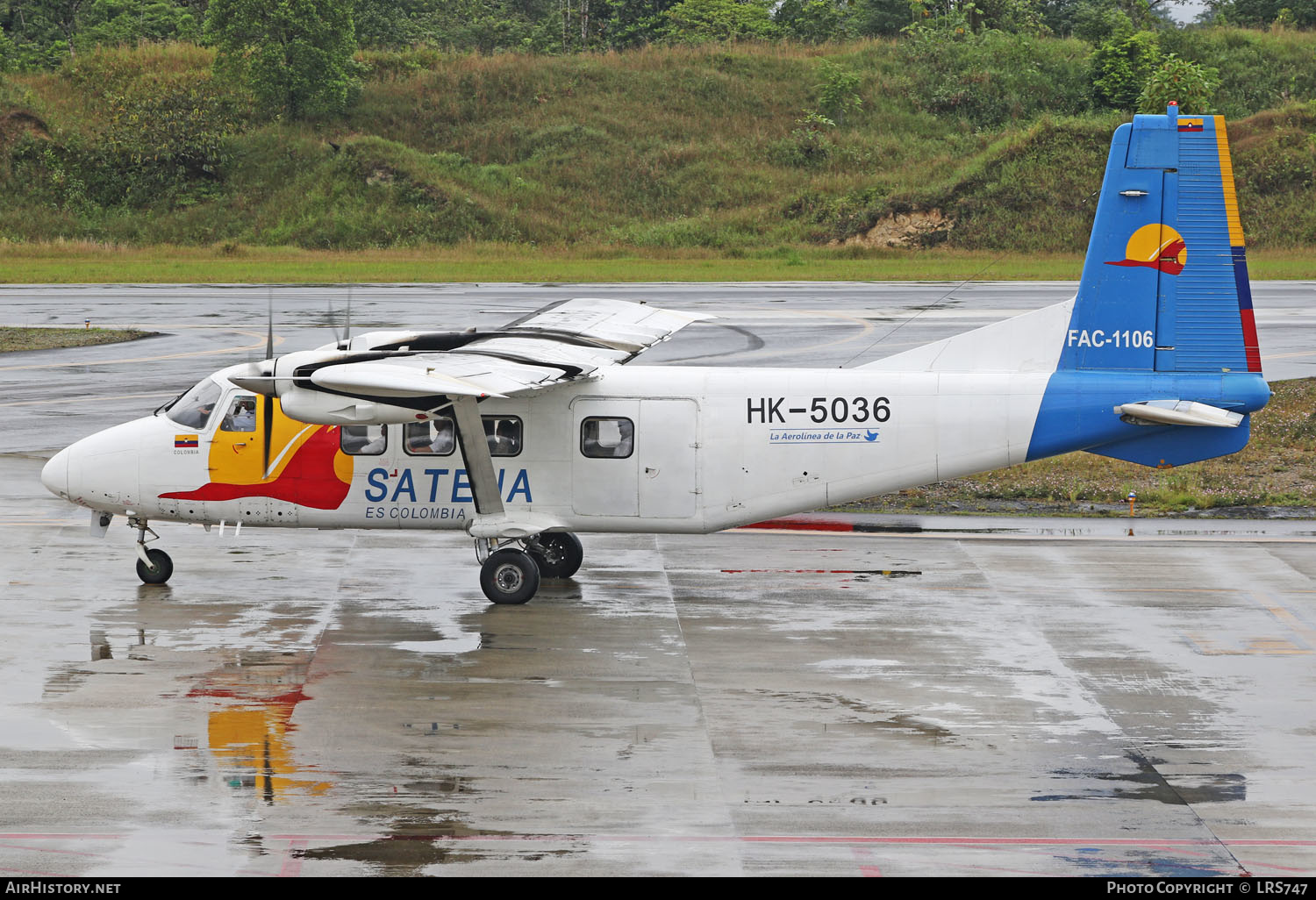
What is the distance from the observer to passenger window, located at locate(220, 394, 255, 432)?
59.6 ft

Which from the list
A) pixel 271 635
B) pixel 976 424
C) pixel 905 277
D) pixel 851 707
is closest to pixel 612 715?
pixel 851 707

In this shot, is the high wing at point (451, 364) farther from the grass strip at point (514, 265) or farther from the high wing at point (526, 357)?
the grass strip at point (514, 265)

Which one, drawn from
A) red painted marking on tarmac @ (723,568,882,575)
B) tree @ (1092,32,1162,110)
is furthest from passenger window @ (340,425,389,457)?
tree @ (1092,32,1162,110)

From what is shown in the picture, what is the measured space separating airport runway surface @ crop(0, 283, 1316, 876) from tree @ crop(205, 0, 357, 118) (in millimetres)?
55000

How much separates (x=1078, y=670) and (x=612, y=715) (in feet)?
17.5

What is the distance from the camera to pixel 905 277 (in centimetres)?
5662

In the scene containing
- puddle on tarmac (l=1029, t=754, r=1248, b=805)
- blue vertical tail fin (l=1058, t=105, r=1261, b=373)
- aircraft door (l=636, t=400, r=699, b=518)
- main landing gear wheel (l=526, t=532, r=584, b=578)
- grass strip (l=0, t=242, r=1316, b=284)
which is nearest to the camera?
puddle on tarmac (l=1029, t=754, r=1248, b=805)

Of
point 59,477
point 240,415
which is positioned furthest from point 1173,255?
point 59,477

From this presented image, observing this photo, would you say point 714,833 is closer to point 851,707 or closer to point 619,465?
point 851,707

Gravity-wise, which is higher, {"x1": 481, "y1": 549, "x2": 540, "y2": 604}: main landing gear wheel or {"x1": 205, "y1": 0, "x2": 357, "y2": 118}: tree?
{"x1": 205, "y1": 0, "x2": 357, "y2": 118}: tree

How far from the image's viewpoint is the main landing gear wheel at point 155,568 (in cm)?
1855

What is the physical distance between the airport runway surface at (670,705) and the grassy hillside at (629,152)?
4519cm

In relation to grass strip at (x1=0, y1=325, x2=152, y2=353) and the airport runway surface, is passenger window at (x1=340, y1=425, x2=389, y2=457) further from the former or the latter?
grass strip at (x1=0, y1=325, x2=152, y2=353)

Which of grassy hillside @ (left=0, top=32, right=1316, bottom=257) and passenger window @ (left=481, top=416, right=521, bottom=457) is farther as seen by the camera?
grassy hillside @ (left=0, top=32, right=1316, bottom=257)
